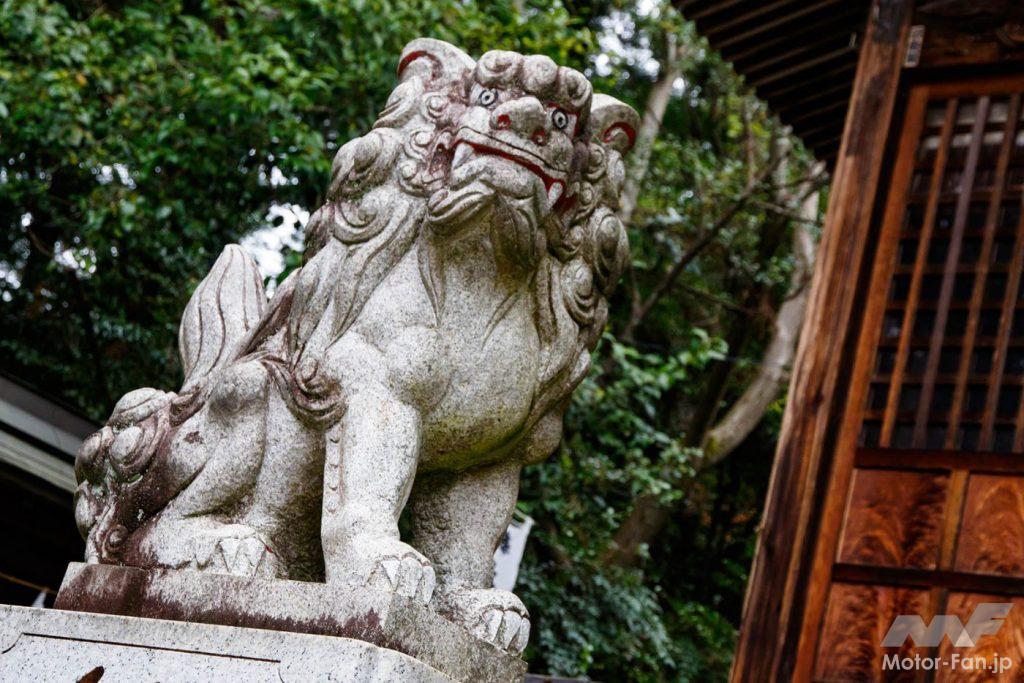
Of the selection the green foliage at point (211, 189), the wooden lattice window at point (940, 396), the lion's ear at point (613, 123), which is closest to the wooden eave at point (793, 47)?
the wooden lattice window at point (940, 396)

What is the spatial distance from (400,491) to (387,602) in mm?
341

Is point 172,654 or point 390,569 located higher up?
point 390,569

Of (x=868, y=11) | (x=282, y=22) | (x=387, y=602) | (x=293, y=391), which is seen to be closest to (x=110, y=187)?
(x=282, y=22)

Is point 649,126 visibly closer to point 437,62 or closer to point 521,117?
point 437,62

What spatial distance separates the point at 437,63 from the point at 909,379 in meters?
2.53

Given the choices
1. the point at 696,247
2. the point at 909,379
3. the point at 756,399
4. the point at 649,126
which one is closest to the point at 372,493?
the point at 909,379

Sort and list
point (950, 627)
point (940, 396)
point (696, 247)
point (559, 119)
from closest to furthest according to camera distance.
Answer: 1. point (559, 119)
2. point (950, 627)
3. point (940, 396)
4. point (696, 247)

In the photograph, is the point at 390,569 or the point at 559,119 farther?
the point at 559,119

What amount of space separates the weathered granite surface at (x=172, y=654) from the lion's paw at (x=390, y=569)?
0.50ft

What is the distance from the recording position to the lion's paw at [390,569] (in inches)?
100

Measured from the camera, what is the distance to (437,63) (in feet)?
10.3

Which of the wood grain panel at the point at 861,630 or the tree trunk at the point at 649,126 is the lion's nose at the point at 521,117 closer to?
the wood grain panel at the point at 861,630

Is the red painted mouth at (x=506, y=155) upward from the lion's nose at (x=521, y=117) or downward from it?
downward

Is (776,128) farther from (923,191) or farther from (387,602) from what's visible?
(387,602)
